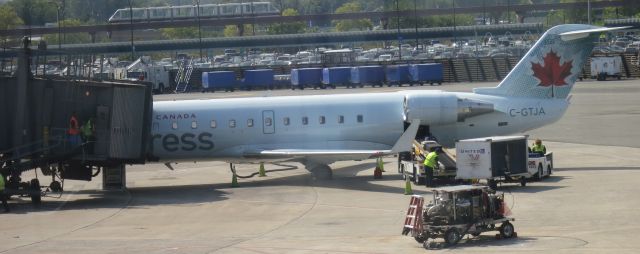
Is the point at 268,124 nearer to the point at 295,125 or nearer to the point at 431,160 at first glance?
the point at 295,125

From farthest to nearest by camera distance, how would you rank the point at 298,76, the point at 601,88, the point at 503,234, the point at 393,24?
the point at 393,24 < the point at 298,76 < the point at 601,88 < the point at 503,234

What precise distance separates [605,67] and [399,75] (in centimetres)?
1997

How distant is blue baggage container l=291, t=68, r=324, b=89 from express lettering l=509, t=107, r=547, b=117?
67.9m

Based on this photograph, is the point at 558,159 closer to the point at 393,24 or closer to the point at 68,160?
the point at 68,160

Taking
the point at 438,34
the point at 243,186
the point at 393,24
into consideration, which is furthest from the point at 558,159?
the point at 393,24

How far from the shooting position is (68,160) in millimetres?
39344

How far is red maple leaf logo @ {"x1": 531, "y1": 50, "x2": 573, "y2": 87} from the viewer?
4234 cm

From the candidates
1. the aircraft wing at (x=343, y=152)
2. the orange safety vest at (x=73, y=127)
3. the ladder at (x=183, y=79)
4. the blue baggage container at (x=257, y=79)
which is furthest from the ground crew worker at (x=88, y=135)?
the ladder at (x=183, y=79)

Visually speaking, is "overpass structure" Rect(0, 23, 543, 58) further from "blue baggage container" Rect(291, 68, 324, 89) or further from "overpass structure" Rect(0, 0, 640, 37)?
"blue baggage container" Rect(291, 68, 324, 89)

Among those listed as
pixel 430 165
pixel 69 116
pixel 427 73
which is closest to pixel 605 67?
pixel 427 73

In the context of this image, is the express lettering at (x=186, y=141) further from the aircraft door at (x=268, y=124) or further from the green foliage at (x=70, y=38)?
the green foliage at (x=70, y=38)

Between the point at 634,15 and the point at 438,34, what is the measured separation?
31814 mm

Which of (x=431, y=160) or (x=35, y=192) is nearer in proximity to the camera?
(x=431, y=160)

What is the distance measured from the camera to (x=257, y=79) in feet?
364
